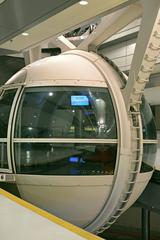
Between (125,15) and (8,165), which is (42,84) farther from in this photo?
(125,15)

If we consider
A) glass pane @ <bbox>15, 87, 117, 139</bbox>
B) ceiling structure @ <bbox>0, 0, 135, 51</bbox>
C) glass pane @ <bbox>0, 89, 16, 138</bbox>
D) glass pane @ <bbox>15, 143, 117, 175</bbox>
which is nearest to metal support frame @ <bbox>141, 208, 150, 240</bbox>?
glass pane @ <bbox>15, 143, 117, 175</bbox>

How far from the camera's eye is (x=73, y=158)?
4.45 metres

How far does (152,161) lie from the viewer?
17.1 feet

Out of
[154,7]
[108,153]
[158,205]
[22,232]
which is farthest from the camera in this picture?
[158,205]

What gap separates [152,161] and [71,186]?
4.34ft

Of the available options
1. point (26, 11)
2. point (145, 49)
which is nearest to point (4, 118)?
point (26, 11)

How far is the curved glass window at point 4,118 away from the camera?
4766mm

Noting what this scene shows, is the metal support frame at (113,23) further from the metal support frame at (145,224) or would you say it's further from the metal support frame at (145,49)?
the metal support frame at (145,224)

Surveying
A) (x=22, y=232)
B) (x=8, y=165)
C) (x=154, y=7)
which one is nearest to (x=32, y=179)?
(x=8, y=165)

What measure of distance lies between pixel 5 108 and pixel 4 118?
170 mm

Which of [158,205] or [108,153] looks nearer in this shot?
[108,153]

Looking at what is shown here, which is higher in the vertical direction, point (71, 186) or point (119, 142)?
point (119, 142)

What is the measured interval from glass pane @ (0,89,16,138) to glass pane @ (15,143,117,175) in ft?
1.67

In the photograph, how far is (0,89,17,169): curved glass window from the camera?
4.77m
